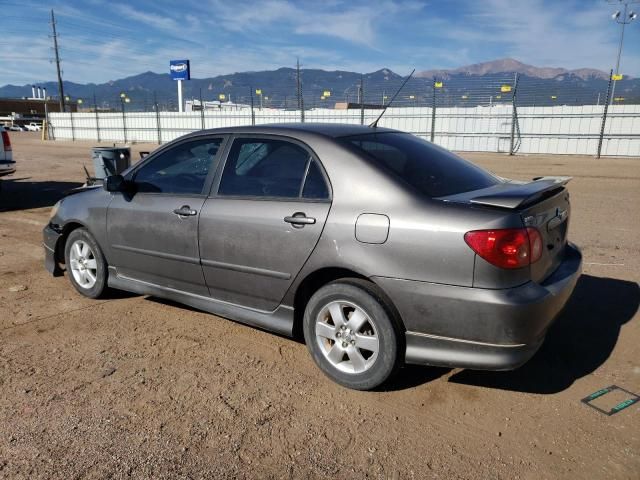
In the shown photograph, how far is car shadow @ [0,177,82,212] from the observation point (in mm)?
9930

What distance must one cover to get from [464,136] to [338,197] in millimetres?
22817

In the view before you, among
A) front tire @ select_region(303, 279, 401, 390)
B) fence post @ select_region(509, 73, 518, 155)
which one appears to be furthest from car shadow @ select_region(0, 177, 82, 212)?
fence post @ select_region(509, 73, 518, 155)

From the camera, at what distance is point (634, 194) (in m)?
11.2

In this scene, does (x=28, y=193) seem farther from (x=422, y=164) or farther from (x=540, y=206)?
(x=540, y=206)

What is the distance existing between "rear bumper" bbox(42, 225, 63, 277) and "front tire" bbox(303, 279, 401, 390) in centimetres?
302

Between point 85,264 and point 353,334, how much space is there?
114 inches

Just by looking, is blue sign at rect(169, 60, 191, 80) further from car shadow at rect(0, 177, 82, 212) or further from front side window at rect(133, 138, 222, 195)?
front side window at rect(133, 138, 222, 195)

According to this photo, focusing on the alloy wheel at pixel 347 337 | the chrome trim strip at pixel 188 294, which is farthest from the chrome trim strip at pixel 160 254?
the alloy wheel at pixel 347 337

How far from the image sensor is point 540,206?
296cm

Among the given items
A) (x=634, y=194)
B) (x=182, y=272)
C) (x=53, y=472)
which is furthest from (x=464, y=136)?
(x=53, y=472)

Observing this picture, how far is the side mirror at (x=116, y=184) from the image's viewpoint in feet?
13.9

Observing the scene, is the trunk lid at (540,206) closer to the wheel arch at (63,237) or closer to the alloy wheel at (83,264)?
the alloy wheel at (83,264)

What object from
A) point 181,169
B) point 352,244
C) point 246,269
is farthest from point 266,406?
point 181,169

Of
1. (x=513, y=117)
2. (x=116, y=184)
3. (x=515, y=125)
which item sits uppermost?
(x=513, y=117)
